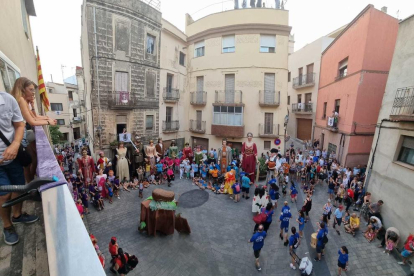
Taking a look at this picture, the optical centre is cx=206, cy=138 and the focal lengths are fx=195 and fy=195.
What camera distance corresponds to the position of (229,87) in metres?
18.1

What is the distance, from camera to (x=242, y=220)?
29.6 feet

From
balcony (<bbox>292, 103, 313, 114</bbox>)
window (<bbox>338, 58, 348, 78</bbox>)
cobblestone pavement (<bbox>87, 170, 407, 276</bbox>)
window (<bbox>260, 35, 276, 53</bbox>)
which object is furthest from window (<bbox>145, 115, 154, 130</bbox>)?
balcony (<bbox>292, 103, 313, 114</bbox>)

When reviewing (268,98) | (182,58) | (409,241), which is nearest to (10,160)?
(409,241)

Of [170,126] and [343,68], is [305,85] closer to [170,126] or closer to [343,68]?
[343,68]

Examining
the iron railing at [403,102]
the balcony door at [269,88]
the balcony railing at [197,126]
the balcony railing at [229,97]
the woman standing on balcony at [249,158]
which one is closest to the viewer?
the iron railing at [403,102]

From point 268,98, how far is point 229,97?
3.45 meters

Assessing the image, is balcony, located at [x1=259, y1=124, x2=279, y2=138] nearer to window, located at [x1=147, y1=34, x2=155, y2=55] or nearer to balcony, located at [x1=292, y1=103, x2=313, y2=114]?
balcony, located at [x1=292, y1=103, x2=313, y2=114]

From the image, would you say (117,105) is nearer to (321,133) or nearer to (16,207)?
(16,207)

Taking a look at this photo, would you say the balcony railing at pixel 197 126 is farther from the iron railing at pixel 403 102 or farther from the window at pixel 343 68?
the iron railing at pixel 403 102

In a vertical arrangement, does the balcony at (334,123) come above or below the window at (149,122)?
above

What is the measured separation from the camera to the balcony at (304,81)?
863 inches

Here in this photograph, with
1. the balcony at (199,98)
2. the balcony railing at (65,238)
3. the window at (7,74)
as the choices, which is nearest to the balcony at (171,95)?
the balcony at (199,98)

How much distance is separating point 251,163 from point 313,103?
542 inches

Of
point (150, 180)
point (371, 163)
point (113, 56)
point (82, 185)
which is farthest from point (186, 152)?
point (371, 163)
